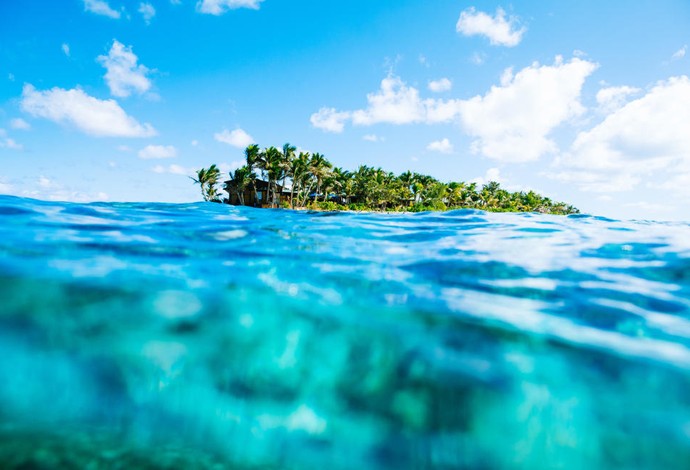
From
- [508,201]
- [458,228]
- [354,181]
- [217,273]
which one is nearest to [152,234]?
[217,273]

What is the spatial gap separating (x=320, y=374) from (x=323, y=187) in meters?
57.9

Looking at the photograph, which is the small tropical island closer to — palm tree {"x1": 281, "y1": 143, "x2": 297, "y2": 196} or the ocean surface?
palm tree {"x1": 281, "y1": 143, "x2": 297, "y2": 196}

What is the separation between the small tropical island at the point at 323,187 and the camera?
52.7 meters

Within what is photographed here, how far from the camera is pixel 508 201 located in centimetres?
8619

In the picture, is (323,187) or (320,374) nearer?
(320,374)

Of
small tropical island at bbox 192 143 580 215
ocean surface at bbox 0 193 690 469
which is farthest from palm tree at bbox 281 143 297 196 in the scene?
ocean surface at bbox 0 193 690 469

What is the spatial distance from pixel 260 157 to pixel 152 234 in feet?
164

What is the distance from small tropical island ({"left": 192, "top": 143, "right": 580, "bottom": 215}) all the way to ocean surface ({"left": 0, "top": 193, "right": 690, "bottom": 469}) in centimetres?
4728

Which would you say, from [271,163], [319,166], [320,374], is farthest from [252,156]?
[320,374]

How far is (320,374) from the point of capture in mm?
2008

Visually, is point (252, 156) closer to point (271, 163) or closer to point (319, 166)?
point (271, 163)

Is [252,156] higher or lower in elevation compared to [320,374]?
higher

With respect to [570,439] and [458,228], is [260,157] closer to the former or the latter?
[458,228]

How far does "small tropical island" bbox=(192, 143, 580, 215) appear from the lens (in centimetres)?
5269
